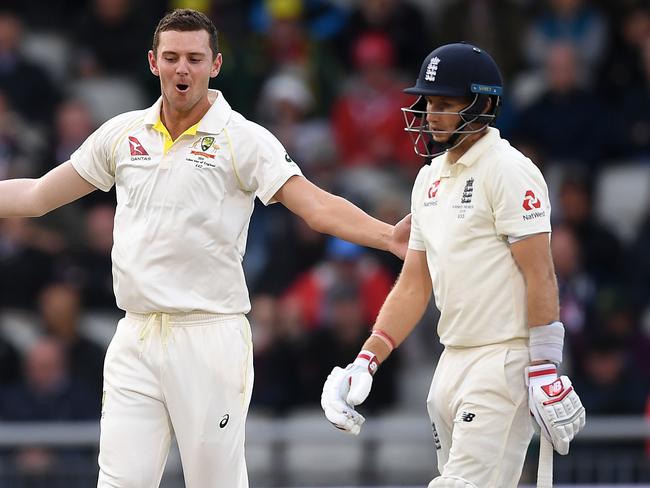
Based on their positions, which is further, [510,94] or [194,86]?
[510,94]

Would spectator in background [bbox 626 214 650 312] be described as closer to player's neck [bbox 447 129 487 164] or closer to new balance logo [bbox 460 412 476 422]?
player's neck [bbox 447 129 487 164]

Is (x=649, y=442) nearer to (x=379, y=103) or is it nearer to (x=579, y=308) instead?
(x=579, y=308)

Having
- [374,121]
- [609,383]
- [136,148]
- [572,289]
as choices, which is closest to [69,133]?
[374,121]

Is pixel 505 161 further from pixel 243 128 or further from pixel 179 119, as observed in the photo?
pixel 179 119

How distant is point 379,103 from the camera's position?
11891 mm

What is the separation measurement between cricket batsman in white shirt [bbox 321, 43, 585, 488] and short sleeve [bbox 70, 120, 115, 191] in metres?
1.34

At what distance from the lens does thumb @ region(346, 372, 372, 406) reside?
611 cm

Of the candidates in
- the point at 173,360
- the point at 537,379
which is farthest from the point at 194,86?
the point at 537,379

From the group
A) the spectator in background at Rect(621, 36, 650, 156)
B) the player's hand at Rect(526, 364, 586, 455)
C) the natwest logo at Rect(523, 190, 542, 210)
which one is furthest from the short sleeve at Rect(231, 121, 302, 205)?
the spectator in background at Rect(621, 36, 650, 156)

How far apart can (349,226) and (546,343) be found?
3.55 ft

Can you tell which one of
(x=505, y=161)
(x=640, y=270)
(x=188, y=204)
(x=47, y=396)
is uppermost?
(x=505, y=161)

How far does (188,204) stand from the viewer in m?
6.40

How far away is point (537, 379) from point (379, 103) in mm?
6249

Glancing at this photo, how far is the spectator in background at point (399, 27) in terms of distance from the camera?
12562mm
